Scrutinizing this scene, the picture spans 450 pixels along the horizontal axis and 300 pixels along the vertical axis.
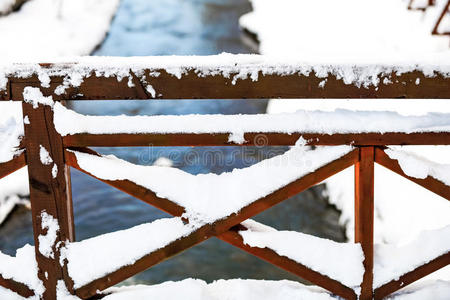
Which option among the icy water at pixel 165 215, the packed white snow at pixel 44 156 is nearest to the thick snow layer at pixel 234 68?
the packed white snow at pixel 44 156

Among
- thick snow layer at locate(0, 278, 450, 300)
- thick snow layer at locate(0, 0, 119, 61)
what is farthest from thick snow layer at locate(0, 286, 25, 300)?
thick snow layer at locate(0, 0, 119, 61)

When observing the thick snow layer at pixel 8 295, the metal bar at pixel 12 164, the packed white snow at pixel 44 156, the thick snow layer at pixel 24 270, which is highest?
the packed white snow at pixel 44 156

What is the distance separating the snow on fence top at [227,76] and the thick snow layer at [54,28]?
8.96 meters

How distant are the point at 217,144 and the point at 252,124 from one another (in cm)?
15

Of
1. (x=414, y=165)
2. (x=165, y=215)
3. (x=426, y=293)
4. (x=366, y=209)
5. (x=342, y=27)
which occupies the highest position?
(x=342, y=27)

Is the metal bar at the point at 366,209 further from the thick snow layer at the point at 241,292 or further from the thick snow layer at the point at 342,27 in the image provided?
the thick snow layer at the point at 342,27

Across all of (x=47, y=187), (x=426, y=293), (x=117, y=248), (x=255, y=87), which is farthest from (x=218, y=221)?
(x=426, y=293)

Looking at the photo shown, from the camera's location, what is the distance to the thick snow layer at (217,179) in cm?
184

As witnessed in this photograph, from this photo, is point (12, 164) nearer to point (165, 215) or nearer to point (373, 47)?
point (165, 215)

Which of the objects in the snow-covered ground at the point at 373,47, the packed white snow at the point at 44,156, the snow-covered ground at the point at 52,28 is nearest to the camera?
the packed white snow at the point at 44,156

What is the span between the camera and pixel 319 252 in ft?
6.40

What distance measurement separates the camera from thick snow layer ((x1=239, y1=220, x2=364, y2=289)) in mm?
1910

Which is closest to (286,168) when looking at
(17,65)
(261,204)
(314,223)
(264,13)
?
(261,204)

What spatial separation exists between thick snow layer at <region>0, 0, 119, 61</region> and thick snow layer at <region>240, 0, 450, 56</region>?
4.34 m
